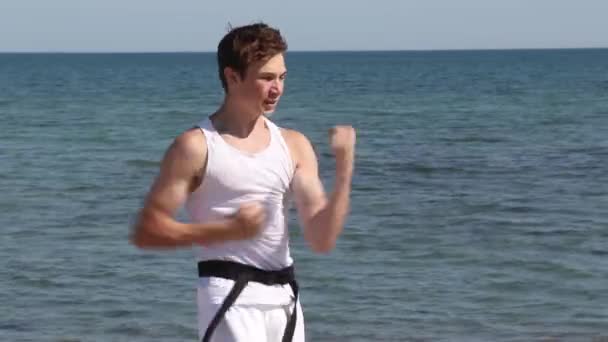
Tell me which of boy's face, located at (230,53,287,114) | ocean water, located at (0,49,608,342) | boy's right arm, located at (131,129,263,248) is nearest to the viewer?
boy's right arm, located at (131,129,263,248)

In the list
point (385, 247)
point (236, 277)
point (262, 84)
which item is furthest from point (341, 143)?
point (385, 247)

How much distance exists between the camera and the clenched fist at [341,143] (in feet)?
12.0

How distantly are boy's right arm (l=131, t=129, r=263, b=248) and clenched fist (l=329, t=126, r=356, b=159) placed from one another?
35 cm

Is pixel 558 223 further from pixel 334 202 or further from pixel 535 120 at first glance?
pixel 535 120

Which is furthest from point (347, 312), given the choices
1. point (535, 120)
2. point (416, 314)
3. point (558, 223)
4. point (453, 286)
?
point (535, 120)

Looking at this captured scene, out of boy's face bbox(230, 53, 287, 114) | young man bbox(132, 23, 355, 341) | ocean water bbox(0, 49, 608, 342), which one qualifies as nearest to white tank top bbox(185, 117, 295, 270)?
young man bbox(132, 23, 355, 341)

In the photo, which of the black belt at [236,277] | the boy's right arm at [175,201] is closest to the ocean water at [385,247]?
the black belt at [236,277]

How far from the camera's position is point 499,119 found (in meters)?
36.2

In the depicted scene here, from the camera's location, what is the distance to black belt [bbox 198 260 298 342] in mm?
3713

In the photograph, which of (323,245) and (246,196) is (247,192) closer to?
(246,196)

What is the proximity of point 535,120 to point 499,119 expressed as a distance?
1.26 meters

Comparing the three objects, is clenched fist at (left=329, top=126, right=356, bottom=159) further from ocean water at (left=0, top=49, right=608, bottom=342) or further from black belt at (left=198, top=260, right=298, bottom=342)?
ocean water at (left=0, top=49, right=608, bottom=342)

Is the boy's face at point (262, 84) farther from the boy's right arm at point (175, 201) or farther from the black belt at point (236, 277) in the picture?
the black belt at point (236, 277)

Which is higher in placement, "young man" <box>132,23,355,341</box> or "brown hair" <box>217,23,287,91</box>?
"brown hair" <box>217,23,287,91</box>
